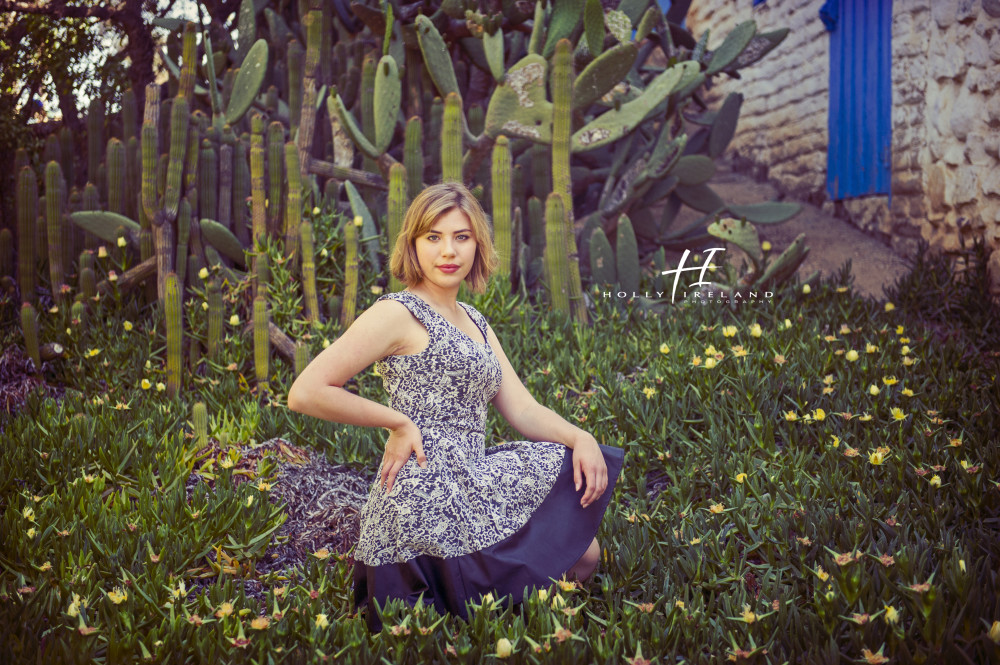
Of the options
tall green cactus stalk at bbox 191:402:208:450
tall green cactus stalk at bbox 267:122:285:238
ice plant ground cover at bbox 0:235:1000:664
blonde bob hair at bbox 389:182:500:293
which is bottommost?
ice plant ground cover at bbox 0:235:1000:664

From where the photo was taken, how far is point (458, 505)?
193 cm

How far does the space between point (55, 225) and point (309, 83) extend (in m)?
1.60

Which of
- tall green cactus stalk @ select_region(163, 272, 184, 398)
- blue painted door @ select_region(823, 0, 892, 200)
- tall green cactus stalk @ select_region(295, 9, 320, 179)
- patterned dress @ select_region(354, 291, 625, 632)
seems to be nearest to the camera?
patterned dress @ select_region(354, 291, 625, 632)

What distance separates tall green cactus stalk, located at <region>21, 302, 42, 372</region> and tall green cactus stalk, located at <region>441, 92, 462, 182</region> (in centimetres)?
206

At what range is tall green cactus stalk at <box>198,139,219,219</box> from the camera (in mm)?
4434

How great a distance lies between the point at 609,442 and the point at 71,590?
1.81 metres

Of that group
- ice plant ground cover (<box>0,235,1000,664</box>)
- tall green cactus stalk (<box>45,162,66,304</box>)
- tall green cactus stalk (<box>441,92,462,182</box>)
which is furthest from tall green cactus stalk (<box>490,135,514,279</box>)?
tall green cactus stalk (<box>45,162,66,304</box>)

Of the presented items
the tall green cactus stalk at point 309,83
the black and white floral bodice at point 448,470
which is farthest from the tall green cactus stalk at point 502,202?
the black and white floral bodice at point 448,470

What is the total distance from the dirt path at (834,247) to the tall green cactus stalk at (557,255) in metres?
1.96

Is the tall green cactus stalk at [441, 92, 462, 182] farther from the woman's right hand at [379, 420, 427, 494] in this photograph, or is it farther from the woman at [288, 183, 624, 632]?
the woman's right hand at [379, 420, 427, 494]

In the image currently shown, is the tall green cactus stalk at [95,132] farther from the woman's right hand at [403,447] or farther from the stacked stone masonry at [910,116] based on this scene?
the stacked stone masonry at [910,116]

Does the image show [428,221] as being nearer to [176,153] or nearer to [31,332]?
[176,153]

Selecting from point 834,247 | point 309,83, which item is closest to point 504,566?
point 309,83

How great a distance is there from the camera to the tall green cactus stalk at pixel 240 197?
15.1 feet
